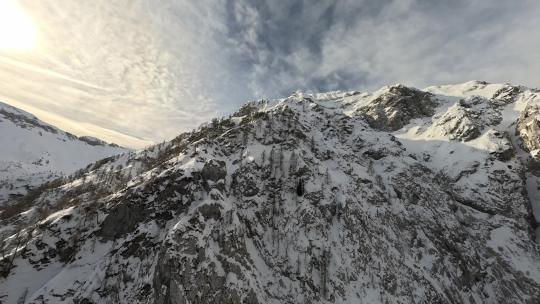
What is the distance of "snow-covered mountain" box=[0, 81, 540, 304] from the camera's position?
36.6 meters

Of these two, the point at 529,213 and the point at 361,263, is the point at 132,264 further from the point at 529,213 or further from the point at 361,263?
the point at 529,213

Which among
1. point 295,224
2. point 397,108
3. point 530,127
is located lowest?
point 295,224

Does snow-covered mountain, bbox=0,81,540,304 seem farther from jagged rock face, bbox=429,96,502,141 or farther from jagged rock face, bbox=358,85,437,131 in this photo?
jagged rock face, bbox=358,85,437,131

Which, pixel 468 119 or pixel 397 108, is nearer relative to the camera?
pixel 468 119

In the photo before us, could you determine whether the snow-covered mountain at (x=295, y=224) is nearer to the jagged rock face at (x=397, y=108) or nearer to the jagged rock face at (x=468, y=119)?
the jagged rock face at (x=468, y=119)

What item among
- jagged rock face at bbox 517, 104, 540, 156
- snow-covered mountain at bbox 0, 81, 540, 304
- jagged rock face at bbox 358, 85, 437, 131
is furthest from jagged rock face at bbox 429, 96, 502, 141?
jagged rock face at bbox 358, 85, 437, 131

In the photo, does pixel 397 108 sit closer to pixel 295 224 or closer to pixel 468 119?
pixel 468 119

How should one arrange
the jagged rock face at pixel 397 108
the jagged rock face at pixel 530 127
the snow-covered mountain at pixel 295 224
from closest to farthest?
the snow-covered mountain at pixel 295 224
the jagged rock face at pixel 530 127
the jagged rock face at pixel 397 108

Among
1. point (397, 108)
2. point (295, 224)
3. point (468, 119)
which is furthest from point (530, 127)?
point (295, 224)

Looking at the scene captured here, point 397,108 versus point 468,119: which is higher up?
point 397,108

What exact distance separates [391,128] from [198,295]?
79245 millimetres

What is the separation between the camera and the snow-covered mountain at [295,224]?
3656 cm

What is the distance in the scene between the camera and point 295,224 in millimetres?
48031

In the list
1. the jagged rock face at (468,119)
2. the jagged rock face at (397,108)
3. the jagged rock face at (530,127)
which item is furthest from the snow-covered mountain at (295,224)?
the jagged rock face at (397,108)
